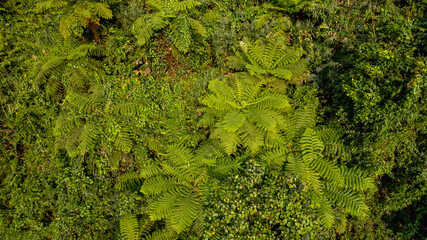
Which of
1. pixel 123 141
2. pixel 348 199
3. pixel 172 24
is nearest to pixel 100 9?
pixel 172 24

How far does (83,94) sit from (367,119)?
5308 millimetres

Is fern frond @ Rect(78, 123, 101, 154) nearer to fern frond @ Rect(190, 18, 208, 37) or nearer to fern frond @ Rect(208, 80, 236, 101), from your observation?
fern frond @ Rect(208, 80, 236, 101)

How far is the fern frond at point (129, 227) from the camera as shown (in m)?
4.37

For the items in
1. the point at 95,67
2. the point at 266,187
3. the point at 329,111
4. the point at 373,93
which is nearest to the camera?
the point at 266,187

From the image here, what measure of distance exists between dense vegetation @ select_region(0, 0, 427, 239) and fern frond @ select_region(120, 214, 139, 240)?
25 millimetres

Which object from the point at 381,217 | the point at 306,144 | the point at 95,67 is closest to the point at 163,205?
the point at 306,144

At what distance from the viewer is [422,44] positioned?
12.6ft

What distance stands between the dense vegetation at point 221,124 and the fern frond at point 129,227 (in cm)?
2

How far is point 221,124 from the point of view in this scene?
4.32 m

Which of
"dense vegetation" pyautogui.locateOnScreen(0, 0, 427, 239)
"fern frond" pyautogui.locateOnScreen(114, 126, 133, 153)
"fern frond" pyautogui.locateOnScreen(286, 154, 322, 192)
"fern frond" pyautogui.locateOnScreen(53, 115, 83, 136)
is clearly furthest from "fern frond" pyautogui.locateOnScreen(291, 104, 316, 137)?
"fern frond" pyautogui.locateOnScreen(53, 115, 83, 136)

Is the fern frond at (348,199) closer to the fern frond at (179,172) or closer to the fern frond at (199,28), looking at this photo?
the fern frond at (179,172)

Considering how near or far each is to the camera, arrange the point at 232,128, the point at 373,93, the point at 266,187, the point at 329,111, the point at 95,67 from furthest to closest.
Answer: the point at 95,67 < the point at 329,111 < the point at 232,128 < the point at 373,93 < the point at 266,187

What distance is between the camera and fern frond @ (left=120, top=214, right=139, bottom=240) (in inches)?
172

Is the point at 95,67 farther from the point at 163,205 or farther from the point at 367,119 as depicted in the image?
the point at 367,119
